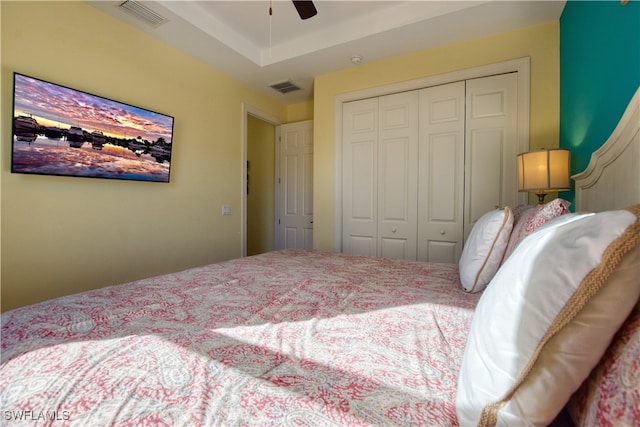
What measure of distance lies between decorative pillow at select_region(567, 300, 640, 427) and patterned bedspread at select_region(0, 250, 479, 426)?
0.22 metres

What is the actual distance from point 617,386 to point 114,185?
2953mm

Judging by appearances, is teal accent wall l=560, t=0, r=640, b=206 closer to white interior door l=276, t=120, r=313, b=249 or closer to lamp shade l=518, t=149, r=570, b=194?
lamp shade l=518, t=149, r=570, b=194

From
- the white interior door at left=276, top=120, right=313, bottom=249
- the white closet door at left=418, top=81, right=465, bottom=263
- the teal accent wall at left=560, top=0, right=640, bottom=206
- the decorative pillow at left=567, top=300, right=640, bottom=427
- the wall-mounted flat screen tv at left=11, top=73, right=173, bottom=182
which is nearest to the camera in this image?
the decorative pillow at left=567, top=300, right=640, bottom=427

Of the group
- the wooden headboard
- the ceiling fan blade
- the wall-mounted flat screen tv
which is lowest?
the wooden headboard

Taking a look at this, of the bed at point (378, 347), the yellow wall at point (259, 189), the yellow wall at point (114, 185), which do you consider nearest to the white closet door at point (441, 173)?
the bed at point (378, 347)

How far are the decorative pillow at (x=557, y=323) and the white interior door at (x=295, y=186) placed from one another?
3.66 meters

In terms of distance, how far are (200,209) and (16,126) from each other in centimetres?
156

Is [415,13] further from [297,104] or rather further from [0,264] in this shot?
[0,264]

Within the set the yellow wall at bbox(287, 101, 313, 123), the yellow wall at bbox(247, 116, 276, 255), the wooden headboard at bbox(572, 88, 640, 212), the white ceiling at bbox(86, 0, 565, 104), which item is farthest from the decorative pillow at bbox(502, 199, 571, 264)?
the yellow wall at bbox(247, 116, 276, 255)

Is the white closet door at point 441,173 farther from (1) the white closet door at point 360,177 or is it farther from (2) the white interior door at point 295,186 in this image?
(2) the white interior door at point 295,186

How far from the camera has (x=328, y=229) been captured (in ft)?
11.7

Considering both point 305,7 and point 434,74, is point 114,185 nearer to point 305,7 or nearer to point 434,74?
point 305,7

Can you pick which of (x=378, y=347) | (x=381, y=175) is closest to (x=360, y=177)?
(x=381, y=175)

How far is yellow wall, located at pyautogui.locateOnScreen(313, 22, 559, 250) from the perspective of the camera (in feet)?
8.18
